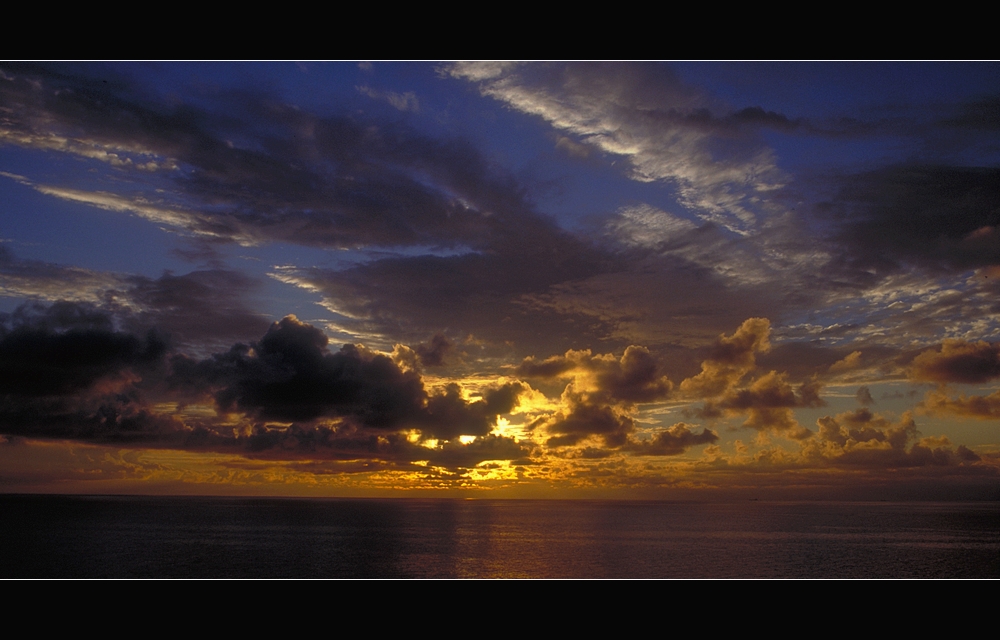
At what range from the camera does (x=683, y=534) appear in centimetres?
10544

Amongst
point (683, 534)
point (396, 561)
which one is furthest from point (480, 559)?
point (683, 534)

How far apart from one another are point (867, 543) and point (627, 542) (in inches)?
1342

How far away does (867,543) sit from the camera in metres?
85.9
